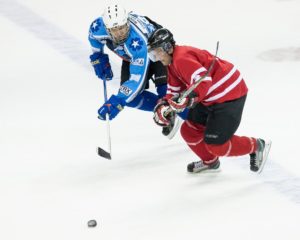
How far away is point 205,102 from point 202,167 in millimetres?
411

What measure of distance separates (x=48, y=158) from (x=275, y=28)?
2656 mm

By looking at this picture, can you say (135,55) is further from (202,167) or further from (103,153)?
(202,167)

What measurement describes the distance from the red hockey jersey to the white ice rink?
1.56 feet

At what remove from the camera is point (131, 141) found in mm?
3930

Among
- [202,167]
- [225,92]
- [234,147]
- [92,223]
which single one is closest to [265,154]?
[234,147]

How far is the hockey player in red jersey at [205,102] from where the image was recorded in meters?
2.95

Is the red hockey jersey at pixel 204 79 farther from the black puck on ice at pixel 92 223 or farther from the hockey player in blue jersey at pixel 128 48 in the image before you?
the black puck on ice at pixel 92 223

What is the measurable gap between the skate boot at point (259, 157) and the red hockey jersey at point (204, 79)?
0.31 metres

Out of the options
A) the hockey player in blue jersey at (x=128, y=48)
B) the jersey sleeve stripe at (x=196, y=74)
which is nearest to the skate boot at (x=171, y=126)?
the hockey player in blue jersey at (x=128, y=48)

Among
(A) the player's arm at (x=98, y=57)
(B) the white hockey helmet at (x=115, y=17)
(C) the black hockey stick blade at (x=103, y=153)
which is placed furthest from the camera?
(A) the player's arm at (x=98, y=57)

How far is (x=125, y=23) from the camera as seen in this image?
11.0 ft

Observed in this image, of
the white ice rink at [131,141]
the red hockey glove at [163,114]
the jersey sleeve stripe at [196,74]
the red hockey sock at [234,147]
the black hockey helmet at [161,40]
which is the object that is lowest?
the white ice rink at [131,141]

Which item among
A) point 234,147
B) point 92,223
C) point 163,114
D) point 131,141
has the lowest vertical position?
point 131,141

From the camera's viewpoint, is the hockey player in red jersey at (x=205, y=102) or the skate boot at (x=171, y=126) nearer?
the hockey player in red jersey at (x=205, y=102)
